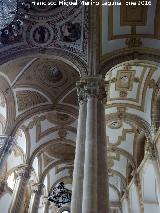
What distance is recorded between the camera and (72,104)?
1295 centimetres

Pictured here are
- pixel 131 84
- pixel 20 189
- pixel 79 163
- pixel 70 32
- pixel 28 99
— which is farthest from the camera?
pixel 20 189

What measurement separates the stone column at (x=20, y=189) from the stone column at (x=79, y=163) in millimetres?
6856

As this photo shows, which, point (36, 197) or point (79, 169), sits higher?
point (36, 197)

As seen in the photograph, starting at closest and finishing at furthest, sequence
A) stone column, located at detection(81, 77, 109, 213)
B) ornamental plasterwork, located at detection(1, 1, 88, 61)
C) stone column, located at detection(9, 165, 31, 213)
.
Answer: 1. stone column, located at detection(81, 77, 109, 213)
2. ornamental plasterwork, located at detection(1, 1, 88, 61)
3. stone column, located at detection(9, 165, 31, 213)

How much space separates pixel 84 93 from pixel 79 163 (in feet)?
8.06

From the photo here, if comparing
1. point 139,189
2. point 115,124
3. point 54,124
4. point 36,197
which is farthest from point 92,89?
point 36,197

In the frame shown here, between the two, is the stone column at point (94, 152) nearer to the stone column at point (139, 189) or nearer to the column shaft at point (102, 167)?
the column shaft at point (102, 167)

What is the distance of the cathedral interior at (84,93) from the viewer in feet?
26.0

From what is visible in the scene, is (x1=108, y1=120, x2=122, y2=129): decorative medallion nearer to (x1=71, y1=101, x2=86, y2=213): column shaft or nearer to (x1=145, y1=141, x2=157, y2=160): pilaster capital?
(x1=145, y1=141, x2=157, y2=160): pilaster capital

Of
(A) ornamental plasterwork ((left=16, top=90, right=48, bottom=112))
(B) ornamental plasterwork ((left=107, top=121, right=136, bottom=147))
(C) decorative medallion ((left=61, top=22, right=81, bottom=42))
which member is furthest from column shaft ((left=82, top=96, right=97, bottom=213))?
(B) ornamental plasterwork ((left=107, top=121, right=136, bottom=147))

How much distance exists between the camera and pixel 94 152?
704 cm

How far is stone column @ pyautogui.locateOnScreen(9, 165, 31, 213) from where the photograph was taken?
12797mm

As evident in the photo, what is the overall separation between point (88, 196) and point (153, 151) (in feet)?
21.1

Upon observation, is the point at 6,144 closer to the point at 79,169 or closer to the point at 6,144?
the point at 6,144
